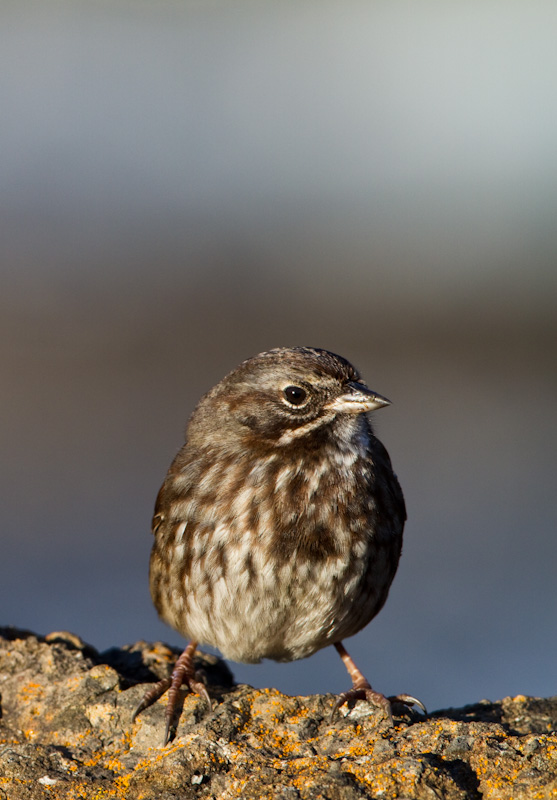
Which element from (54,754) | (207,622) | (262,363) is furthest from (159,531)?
(54,754)

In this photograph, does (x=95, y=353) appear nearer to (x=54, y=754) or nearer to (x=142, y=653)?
(x=142, y=653)

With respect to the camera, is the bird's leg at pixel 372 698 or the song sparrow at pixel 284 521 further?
the song sparrow at pixel 284 521

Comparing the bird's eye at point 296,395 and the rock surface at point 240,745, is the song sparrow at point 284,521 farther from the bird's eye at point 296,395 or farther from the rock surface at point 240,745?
the rock surface at point 240,745

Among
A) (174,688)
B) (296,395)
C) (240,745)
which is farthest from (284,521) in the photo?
(240,745)

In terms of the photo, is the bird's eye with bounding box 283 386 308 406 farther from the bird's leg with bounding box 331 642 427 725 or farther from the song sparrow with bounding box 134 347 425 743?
the bird's leg with bounding box 331 642 427 725

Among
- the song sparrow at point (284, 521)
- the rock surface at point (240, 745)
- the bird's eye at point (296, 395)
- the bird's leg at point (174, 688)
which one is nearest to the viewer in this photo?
the rock surface at point (240, 745)

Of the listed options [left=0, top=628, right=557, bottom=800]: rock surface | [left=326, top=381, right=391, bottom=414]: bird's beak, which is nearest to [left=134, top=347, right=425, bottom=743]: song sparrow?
[left=326, top=381, right=391, bottom=414]: bird's beak

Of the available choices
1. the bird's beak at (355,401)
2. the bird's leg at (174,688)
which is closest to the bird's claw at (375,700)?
the bird's leg at (174,688)
